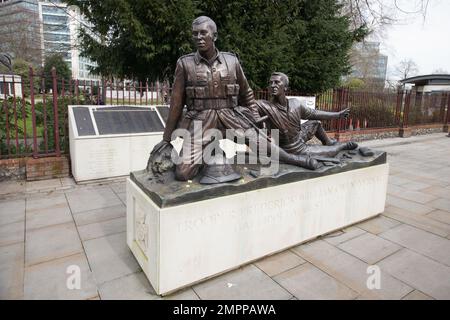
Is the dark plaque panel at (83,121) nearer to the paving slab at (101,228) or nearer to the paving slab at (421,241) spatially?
the paving slab at (101,228)

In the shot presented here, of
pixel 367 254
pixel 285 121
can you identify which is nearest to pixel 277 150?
pixel 285 121

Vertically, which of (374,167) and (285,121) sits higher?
(285,121)

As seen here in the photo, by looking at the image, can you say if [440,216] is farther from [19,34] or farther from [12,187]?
[19,34]

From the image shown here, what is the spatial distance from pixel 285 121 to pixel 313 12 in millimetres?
9188

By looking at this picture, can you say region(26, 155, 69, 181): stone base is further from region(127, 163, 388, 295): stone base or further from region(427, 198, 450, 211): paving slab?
region(427, 198, 450, 211): paving slab

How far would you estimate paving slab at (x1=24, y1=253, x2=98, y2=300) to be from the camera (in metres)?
2.68

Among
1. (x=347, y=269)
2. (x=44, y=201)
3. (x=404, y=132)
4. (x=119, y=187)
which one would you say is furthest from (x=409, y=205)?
(x=404, y=132)

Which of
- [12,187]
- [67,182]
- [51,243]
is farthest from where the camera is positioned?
[67,182]

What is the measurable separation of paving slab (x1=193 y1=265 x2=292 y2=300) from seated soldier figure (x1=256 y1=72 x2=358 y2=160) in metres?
1.67

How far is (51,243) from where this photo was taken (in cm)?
360

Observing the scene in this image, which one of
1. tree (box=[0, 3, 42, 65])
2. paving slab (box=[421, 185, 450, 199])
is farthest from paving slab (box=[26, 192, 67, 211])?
tree (box=[0, 3, 42, 65])

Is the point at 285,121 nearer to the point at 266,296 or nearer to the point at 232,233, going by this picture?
the point at 232,233

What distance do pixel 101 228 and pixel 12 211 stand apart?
1.60 metres

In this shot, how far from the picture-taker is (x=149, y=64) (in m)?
9.52
